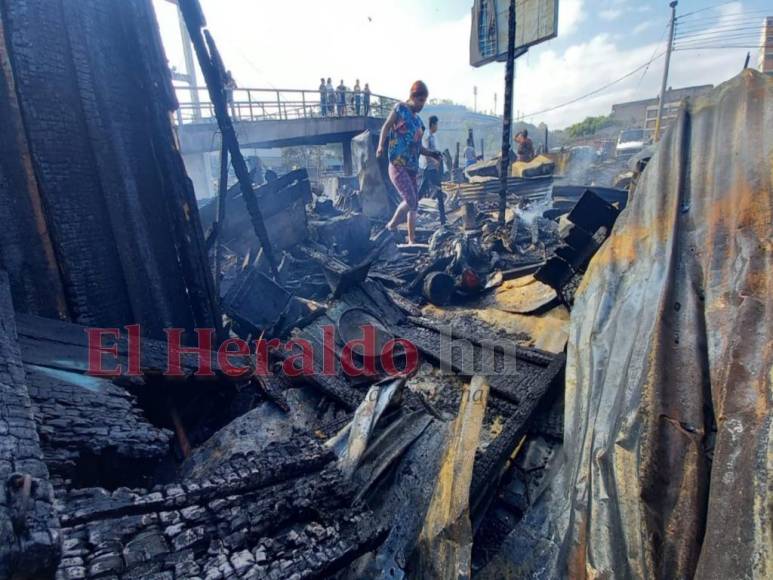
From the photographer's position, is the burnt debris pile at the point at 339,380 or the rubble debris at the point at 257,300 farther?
the rubble debris at the point at 257,300

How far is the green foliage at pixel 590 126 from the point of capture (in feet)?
125

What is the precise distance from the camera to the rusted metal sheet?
4.20 ft

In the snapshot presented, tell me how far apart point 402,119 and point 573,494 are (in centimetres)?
592

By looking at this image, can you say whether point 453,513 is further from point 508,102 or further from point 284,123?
point 284,123

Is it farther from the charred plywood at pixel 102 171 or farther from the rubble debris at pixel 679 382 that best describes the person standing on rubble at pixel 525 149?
the charred plywood at pixel 102 171

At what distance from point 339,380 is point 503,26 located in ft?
32.9

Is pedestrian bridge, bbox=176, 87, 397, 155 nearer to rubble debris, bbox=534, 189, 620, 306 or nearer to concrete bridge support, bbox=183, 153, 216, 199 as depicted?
concrete bridge support, bbox=183, 153, 216, 199

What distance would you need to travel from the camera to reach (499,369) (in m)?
3.65

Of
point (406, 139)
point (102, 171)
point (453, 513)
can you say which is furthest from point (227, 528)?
point (406, 139)

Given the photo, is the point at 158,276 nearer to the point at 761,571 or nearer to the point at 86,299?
the point at 86,299

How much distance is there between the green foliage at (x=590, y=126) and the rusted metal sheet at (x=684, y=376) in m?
41.5

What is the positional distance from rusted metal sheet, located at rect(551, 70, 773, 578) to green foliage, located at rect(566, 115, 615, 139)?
41.5m

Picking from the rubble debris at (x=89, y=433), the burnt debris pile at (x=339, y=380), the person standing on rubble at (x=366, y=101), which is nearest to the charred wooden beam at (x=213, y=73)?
the burnt debris pile at (x=339, y=380)

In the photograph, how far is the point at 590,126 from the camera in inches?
1508
